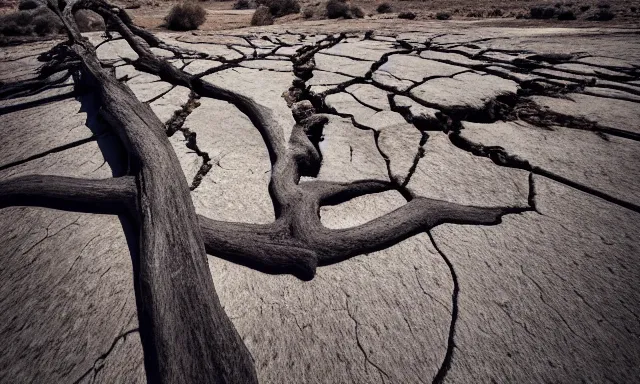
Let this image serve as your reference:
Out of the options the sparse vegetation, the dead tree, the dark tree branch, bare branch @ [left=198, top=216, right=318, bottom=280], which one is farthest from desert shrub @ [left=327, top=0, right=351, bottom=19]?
bare branch @ [left=198, top=216, right=318, bottom=280]

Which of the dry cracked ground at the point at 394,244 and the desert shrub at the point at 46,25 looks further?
the desert shrub at the point at 46,25

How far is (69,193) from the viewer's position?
3.74ft

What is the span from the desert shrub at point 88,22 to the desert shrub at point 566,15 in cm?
942

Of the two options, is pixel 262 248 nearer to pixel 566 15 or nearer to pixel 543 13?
pixel 566 15

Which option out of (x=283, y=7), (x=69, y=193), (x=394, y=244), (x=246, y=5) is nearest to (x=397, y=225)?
(x=394, y=244)

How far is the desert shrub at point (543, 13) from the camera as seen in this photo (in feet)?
20.9

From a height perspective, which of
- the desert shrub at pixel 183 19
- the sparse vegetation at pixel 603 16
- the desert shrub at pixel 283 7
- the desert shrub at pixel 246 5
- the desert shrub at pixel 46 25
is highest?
the desert shrub at pixel 246 5

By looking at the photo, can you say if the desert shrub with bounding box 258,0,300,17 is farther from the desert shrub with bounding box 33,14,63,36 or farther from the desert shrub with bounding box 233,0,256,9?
the desert shrub with bounding box 33,14,63,36

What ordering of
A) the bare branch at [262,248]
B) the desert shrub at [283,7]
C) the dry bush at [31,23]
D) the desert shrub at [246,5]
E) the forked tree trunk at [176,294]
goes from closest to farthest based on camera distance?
the forked tree trunk at [176,294] < the bare branch at [262,248] < the dry bush at [31,23] < the desert shrub at [283,7] < the desert shrub at [246,5]

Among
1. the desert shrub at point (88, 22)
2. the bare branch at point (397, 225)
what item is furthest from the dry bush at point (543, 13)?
the desert shrub at point (88, 22)

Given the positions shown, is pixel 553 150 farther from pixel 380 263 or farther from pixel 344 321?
pixel 344 321

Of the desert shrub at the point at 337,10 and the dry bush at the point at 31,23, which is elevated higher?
the desert shrub at the point at 337,10

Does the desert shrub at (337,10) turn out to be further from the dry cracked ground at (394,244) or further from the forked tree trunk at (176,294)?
the forked tree trunk at (176,294)

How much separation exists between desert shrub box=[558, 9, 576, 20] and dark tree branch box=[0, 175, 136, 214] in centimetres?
890
